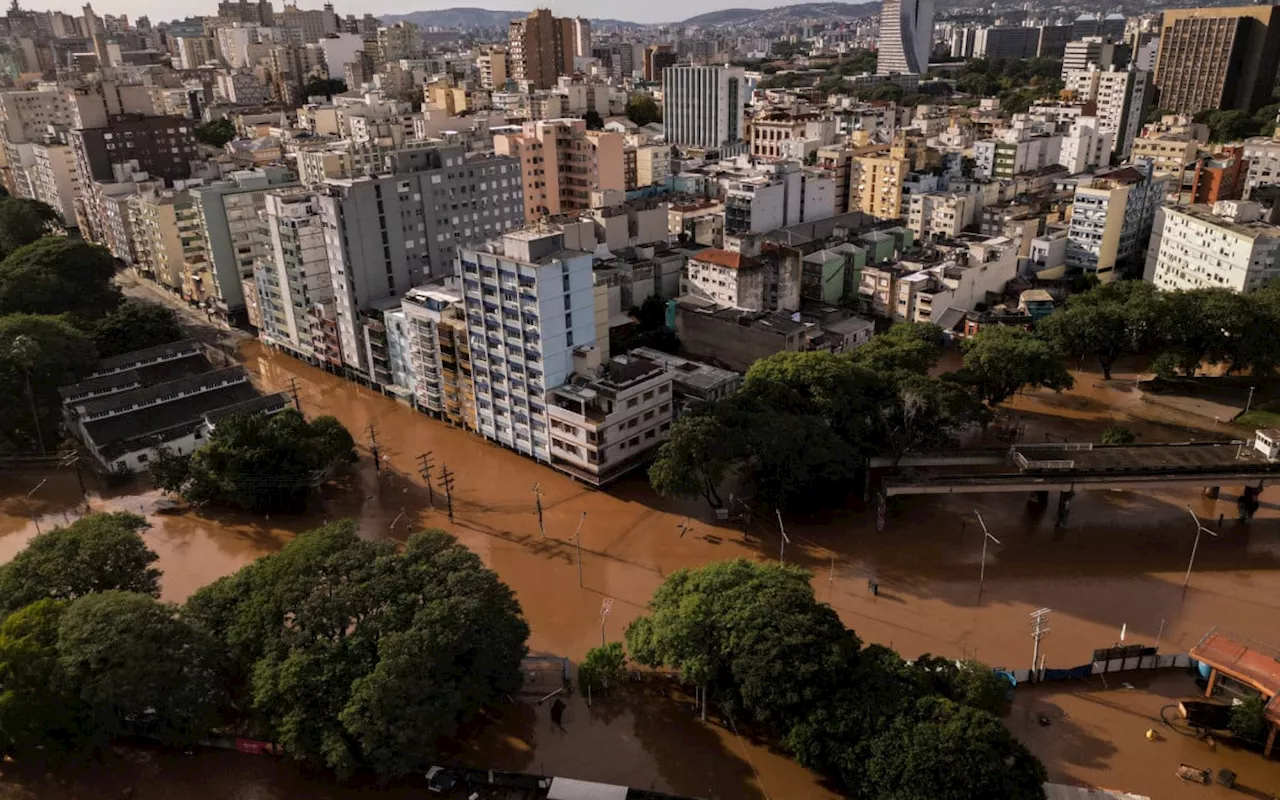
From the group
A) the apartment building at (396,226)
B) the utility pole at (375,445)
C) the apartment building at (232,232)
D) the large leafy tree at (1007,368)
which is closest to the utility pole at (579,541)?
the utility pole at (375,445)

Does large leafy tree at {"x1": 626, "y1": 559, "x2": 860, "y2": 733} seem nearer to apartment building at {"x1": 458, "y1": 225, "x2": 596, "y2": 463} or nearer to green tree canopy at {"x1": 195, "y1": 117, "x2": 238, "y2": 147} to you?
apartment building at {"x1": 458, "y1": 225, "x2": 596, "y2": 463}

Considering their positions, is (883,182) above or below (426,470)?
above

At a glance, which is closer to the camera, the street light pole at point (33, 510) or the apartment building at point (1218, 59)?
the street light pole at point (33, 510)

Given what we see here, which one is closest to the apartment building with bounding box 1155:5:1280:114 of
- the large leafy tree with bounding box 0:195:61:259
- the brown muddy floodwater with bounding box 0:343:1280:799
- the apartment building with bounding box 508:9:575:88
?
the apartment building with bounding box 508:9:575:88

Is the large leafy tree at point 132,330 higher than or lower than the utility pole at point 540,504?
higher

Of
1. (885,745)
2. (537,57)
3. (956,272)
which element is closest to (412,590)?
(885,745)

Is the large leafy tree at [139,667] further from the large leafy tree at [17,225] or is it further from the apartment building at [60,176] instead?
the apartment building at [60,176]

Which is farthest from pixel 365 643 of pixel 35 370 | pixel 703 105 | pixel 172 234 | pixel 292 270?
pixel 703 105

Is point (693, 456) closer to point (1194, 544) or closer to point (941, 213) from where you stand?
point (1194, 544)
